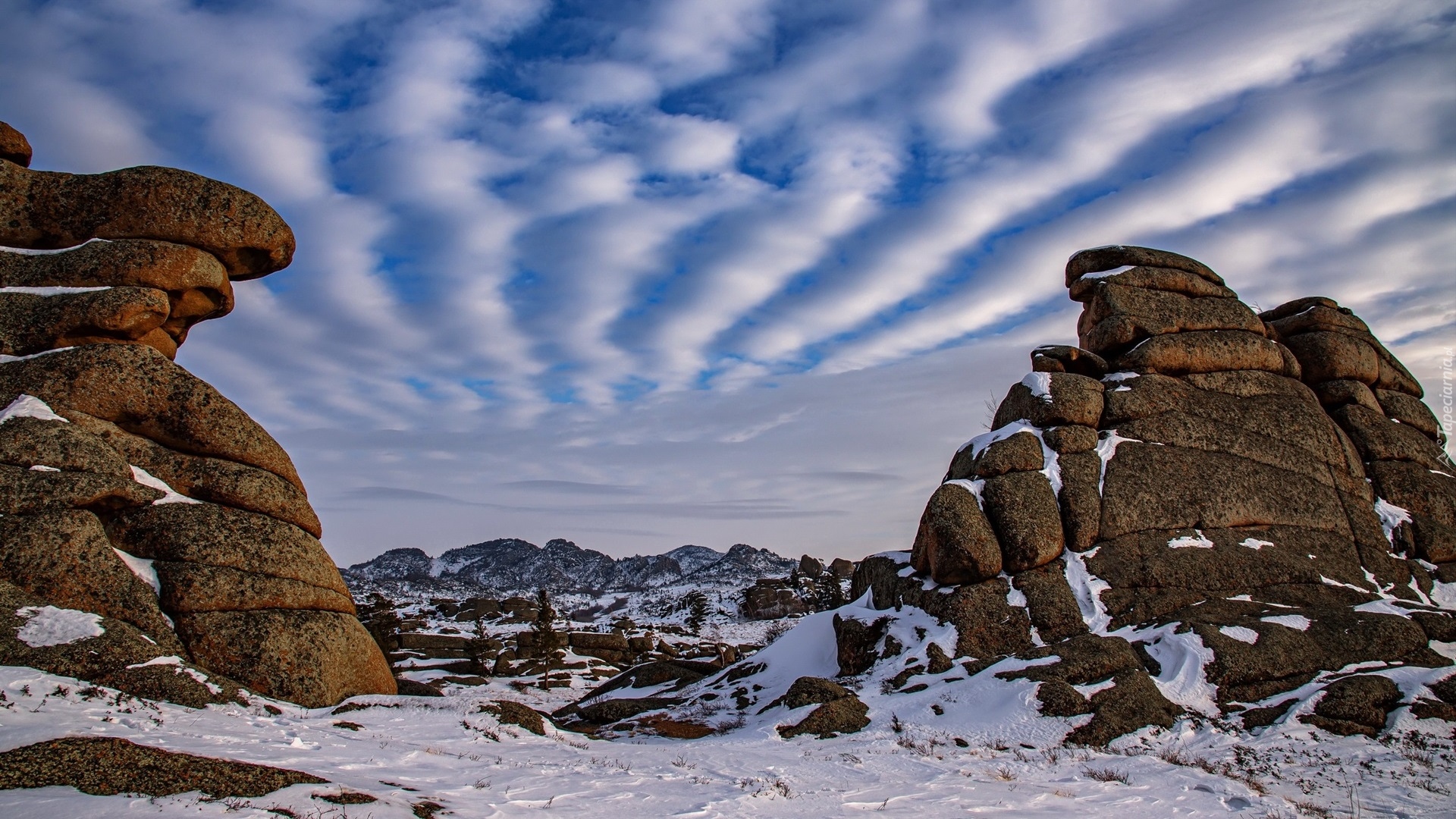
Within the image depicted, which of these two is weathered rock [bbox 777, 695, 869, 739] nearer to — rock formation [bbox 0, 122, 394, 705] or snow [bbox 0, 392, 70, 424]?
→ rock formation [bbox 0, 122, 394, 705]

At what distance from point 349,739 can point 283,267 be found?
1996cm

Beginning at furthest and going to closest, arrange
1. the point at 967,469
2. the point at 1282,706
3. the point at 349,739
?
the point at 967,469 → the point at 1282,706 → the point at 349,739

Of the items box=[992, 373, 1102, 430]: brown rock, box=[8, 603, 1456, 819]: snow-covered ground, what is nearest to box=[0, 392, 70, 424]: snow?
box=[8, 603, 1456, 819]: snow-covered ground

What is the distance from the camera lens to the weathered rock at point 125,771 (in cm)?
865

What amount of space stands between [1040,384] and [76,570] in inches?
1401

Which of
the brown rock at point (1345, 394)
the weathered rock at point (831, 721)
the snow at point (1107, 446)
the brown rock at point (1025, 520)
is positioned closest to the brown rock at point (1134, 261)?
the brown rock at point (1345, 394)

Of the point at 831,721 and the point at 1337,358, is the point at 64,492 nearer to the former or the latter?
the point at 831,721

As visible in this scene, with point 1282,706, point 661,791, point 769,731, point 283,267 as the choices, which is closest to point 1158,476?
point 1282,706

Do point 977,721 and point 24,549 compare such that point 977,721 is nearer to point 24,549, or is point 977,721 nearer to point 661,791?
point 661,791

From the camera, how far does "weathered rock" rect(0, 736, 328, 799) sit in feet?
28.4

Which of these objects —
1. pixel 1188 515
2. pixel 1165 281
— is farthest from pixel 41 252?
pixel 1165 281

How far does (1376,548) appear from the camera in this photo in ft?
103

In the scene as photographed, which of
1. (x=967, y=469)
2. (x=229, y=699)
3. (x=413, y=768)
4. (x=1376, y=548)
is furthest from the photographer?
(x=967, y=469)

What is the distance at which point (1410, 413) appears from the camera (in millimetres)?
36969
